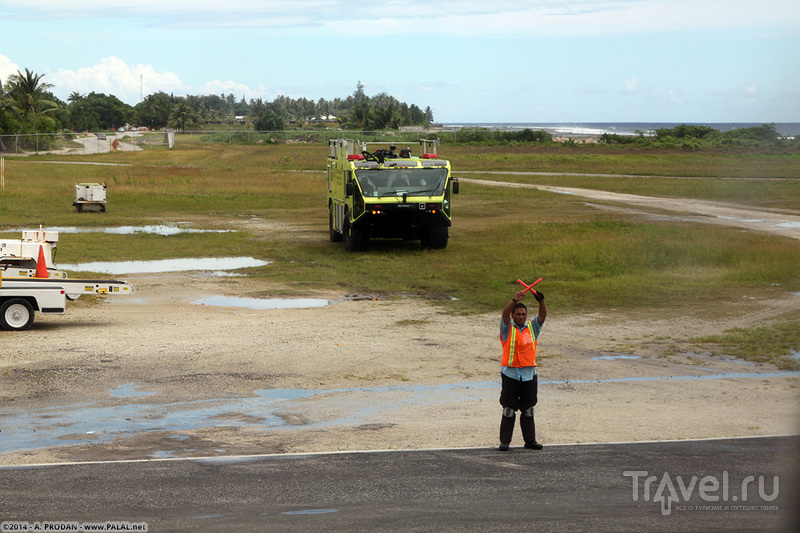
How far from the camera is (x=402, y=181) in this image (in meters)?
26.8

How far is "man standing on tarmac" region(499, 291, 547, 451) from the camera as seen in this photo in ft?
29.2

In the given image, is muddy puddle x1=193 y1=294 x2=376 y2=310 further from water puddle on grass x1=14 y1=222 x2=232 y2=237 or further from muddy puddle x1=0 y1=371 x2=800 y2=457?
water puddle on grass x1=14 y1=222 x2=232 y2=237

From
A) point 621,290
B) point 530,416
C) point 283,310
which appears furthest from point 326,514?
point 621,290

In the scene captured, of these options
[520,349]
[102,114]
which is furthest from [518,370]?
[102,114]

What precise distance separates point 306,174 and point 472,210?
23641mm

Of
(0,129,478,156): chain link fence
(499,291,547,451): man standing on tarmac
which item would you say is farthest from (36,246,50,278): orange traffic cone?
(0,129,478,156): chain link fence

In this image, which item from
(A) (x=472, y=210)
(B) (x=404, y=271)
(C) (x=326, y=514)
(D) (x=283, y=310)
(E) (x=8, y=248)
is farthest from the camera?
(A) (x=472, y=210)

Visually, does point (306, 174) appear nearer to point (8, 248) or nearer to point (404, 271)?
point (404, 271)

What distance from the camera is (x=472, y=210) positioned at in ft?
137

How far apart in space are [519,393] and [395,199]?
1765 cm

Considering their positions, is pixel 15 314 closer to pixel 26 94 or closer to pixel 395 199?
pixel 395 199

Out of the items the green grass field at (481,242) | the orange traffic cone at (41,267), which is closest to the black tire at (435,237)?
the green grass field at (481,242)

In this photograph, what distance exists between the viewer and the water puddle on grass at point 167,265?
920 inches

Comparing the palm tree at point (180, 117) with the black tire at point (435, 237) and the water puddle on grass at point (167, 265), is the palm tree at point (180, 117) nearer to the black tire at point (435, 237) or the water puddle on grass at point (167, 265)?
the black tire at point (435, 237)
